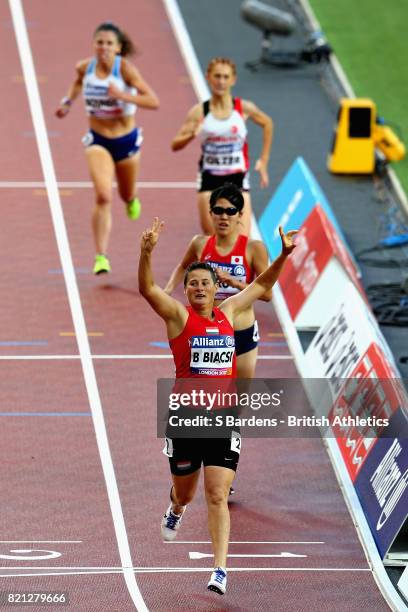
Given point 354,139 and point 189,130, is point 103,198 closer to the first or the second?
point 189,130

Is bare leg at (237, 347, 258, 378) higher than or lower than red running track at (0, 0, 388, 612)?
higher

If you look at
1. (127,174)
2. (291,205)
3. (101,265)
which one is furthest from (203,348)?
(291,205)

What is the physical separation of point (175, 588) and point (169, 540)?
1.35 ft

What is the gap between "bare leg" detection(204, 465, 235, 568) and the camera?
9.79 metres

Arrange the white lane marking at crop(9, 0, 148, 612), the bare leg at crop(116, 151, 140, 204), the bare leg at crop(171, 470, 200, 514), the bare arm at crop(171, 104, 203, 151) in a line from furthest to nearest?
the bare leg at crop(116, 151, 140, 204), the bare arm at crop(171, 104, 203, 151), the white lane marking at crop(9, 0, 148, 612), the bare leg at crop(171, 470, 200, 514)

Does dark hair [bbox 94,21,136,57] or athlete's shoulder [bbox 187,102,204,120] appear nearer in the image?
athlete's shoulder [bbox 187,102,204,120]

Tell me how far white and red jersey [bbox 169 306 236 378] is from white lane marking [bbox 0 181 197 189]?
8270 millimetres

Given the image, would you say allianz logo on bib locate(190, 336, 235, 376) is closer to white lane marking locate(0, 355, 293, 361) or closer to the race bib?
the race bib

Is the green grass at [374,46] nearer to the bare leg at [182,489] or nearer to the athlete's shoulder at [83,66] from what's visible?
the athlete's shoulder at [83,66]

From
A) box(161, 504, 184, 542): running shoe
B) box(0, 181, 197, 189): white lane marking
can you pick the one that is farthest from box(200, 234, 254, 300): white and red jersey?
box(0, 181, 197, 189): white lane marking

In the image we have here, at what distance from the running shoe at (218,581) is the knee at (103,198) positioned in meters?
6.13

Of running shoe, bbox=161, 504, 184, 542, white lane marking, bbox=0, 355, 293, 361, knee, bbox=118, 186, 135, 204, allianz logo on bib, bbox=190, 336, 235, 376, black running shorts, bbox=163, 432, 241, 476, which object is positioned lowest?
white lane marking, bbox=0, 355, 293, 361

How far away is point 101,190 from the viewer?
15219 millimetres

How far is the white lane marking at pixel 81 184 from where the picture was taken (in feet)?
58.8
